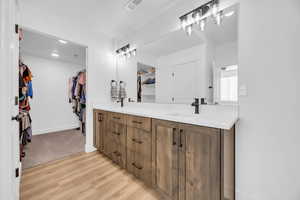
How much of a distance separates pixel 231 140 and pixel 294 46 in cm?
92

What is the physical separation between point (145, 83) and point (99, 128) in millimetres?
1222

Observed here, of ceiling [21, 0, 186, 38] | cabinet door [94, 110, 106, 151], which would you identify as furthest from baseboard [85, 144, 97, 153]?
ceiling [21, 0, 186, 38]

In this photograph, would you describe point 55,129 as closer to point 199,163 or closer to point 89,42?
point 89,42

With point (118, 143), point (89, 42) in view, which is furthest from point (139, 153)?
point (89, 42)

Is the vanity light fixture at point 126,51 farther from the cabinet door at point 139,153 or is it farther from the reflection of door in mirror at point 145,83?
the cabinet door at point 139,153

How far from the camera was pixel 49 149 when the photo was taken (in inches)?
95.8

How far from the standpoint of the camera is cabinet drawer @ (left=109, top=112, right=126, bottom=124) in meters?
1.68

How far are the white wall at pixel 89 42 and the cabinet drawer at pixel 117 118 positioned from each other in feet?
2.69

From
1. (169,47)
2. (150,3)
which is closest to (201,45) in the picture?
(169,47)

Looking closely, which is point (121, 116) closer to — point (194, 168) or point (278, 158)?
point (194, 168)

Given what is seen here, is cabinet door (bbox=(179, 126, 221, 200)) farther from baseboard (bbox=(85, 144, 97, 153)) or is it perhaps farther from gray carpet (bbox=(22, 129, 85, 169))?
gray carpet (bbox=(22, 129, 85, 169))

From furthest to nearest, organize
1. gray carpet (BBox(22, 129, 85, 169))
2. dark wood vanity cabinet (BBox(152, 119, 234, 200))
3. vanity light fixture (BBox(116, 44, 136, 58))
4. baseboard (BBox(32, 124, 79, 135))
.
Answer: baseboard (BBox(32, 124, 79, 135)) < vanity light fixture (BBox(116, 44, 136, 58)) < gray carpet (BBox(22, 129, 85, 169)) < dark wood vanity cabinet (BBox(152, 119, 234, 200))

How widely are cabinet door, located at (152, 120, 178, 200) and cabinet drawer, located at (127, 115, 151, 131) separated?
3.5 inches

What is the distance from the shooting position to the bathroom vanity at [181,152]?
892 millimetres
